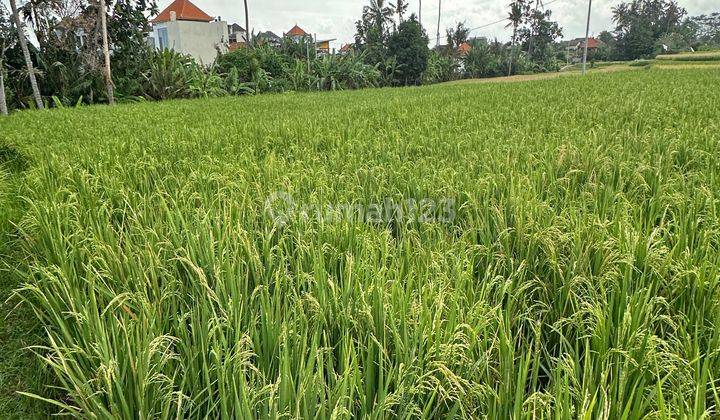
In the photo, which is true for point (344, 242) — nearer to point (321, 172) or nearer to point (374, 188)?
point (374, 188)

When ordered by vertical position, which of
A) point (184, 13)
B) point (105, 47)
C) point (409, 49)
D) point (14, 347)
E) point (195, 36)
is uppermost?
point (184, 13)

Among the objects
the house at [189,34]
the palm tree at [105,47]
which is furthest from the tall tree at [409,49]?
the palm tree at [105,47]

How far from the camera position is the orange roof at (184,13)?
32.6 m

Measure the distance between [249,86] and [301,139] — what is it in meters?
14.7

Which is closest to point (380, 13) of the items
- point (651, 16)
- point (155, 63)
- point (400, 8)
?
point (400, 8)

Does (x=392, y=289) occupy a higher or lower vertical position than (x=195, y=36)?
lower

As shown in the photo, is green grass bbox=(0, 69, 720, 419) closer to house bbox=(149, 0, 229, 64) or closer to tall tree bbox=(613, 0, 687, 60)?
house bbox=(149, 0, 229, 64)

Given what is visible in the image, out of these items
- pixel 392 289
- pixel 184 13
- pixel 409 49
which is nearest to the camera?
pixel 392 289

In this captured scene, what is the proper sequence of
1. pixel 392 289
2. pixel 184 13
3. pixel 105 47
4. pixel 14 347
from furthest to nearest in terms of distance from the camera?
pixel 184 13, pixel 105 47, pixel 14 347, pixel 392 289

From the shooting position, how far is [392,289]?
1.60m

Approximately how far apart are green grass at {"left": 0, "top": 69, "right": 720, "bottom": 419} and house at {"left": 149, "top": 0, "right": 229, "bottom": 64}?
93.9 feet

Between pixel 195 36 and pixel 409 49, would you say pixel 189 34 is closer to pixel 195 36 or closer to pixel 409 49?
pixel 195 36

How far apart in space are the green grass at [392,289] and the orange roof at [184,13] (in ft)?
107

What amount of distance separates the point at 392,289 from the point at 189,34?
3286 centimetres
